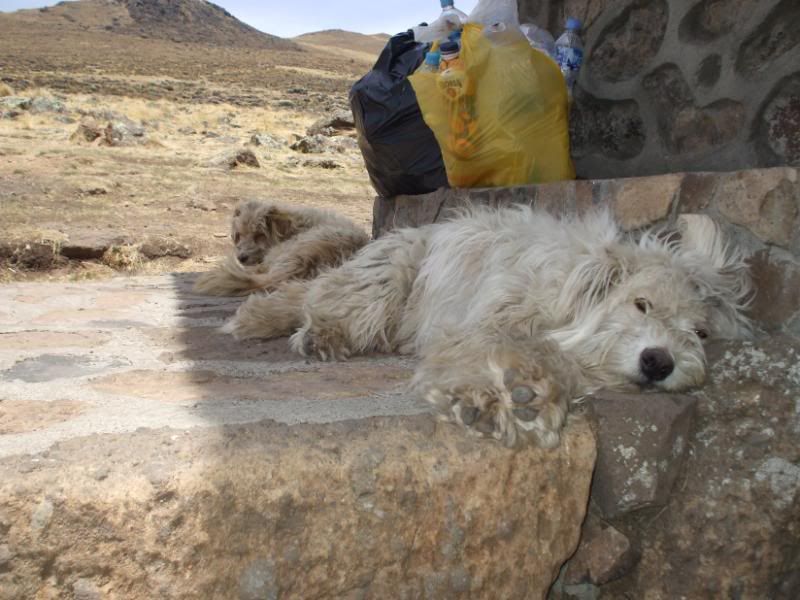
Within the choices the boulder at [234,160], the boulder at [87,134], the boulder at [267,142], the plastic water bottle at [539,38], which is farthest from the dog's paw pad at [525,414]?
the boulder at [267,142]

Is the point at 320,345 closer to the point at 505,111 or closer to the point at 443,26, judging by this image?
the point at 505,111

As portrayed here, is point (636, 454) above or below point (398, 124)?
below

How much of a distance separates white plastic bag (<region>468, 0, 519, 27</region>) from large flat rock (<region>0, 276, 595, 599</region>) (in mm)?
2898

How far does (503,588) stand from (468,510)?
256mm

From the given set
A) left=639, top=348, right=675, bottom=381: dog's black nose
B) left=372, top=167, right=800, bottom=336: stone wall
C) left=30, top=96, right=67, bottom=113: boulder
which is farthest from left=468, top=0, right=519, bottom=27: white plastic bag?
left=30, top=96, right=67, bottom=113: boulder

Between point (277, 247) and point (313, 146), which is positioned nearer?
point (277, 247)

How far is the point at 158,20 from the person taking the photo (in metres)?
77.8

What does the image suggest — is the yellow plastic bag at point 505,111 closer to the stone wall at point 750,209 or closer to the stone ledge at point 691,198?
the stone ledge at point 691,198

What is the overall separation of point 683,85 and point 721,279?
61.7 inches

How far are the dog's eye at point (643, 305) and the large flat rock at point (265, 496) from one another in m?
0.56

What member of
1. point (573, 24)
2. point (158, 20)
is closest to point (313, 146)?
point (573, 24)

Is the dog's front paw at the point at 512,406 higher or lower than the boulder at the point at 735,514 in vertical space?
higher

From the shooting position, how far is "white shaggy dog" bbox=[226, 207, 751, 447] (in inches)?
85.3

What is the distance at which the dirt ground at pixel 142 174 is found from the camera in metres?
6.60
